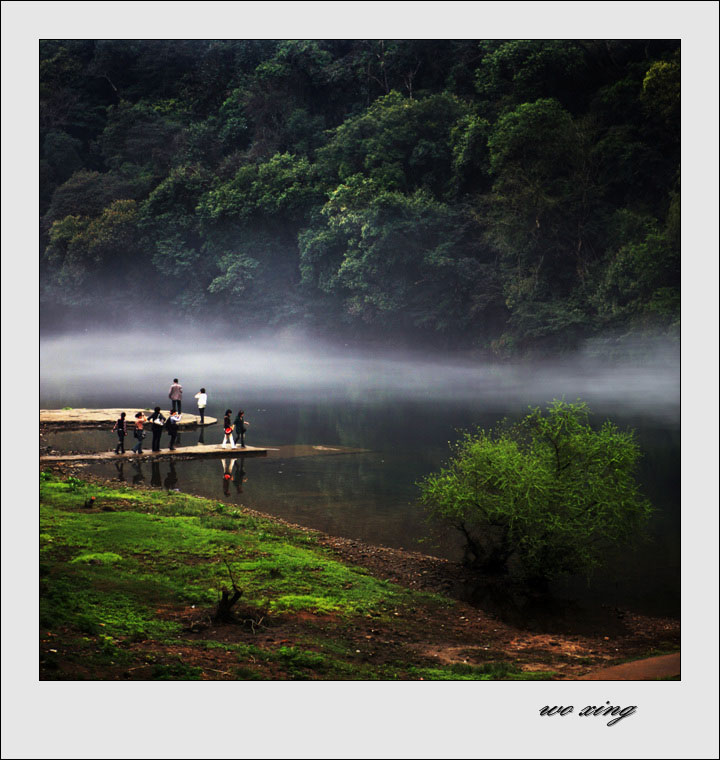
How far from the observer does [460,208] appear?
45906 mm

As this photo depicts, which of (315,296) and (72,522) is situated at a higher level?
(315,296)

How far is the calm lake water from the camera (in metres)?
15.7

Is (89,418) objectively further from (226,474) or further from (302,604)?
(302,604)

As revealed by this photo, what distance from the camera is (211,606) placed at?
10461 millimetres

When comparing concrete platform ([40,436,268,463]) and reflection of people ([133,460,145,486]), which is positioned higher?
concrete platform ([40,436,268,463])

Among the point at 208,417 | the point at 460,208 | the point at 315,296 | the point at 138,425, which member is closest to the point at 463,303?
the point at 460,208

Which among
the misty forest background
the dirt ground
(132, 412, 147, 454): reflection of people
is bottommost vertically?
the dirt ground

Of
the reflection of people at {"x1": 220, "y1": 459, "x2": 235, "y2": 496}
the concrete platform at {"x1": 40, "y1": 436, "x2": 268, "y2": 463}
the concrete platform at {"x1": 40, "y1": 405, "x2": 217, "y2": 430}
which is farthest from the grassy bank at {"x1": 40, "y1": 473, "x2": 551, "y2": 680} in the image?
the concrete platform at {"x1": 40, "y1": 405, "x2": 217, "y2": 430}

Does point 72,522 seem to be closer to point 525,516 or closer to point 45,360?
point 525,516

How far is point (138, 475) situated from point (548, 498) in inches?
390

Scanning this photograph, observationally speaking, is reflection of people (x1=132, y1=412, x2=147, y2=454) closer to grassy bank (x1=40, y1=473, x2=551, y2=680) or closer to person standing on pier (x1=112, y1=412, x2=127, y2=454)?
person standing on pier (x1=112, y1=412, x2=127, y2=454)

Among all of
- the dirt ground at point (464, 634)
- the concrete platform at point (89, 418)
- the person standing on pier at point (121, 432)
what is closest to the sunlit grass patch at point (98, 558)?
the dirt ground at point (464, 634)

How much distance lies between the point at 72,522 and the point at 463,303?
111ft

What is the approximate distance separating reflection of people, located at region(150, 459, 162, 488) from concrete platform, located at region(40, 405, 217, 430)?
136 inches
